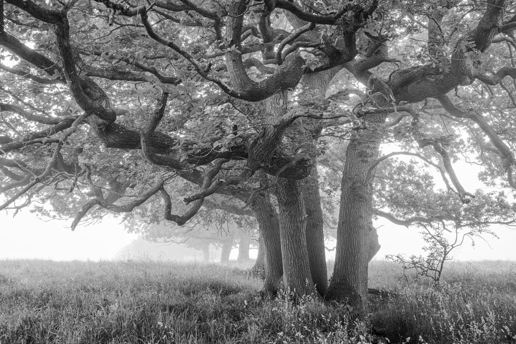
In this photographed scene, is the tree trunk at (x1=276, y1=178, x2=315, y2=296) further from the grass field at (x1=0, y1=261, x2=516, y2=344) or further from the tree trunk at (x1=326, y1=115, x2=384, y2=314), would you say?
the grass field at (x1=0, y1=261, x2=516, y2=344)

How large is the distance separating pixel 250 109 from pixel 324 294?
204 inches

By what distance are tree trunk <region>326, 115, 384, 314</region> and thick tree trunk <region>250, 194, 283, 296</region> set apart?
1.68 m

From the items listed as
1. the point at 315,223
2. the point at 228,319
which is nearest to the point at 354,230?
the point at 315,223

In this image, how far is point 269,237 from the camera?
973 cm

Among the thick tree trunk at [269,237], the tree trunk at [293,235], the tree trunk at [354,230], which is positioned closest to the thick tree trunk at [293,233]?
the tree trunk at [293,235]

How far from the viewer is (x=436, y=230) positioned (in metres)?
10.6

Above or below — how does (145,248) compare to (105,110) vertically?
below

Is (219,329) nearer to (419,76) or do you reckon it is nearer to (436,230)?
(419,76)

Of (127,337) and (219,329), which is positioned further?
(219,329)

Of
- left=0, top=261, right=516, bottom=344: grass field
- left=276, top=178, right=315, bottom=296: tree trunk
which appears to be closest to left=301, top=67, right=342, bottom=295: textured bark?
left=276, top=178, right=315, bottom=296: tree trunk

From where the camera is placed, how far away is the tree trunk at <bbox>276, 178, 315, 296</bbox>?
8305mm

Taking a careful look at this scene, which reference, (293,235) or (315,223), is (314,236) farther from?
(293,235)

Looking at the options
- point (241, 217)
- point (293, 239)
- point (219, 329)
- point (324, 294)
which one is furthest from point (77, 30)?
point (241, 217)

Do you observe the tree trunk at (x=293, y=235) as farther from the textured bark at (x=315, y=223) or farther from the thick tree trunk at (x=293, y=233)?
the textured bark at (x=315, y=223)
